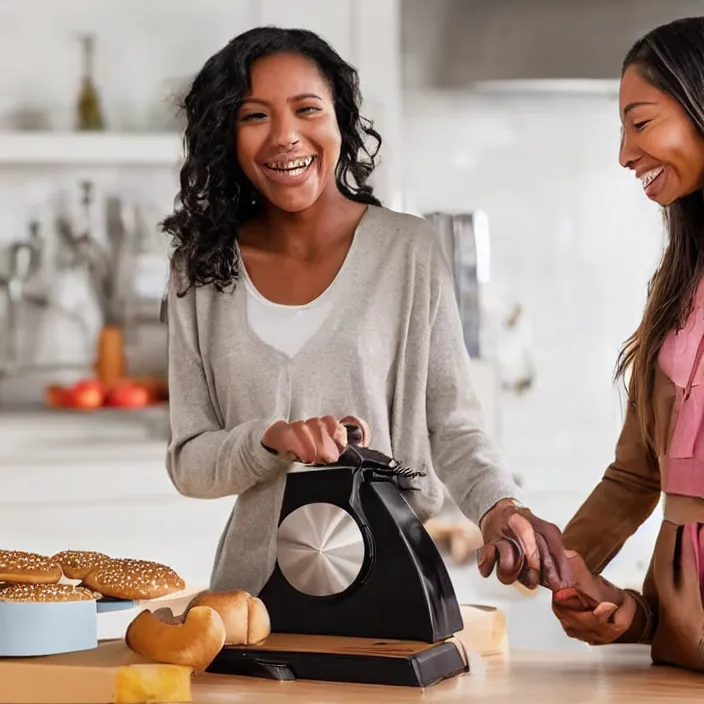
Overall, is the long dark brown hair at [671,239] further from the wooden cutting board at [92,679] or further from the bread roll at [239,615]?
the wooden cutting board at [92,679]

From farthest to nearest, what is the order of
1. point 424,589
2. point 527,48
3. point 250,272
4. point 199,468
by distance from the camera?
point 527,48, point 250,272, point 199,468, point 424,589

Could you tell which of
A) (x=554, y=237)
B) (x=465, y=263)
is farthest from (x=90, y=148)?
(x=554, y=237)

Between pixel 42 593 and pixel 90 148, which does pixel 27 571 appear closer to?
pixel 42 593

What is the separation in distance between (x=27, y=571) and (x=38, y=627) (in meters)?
0.07

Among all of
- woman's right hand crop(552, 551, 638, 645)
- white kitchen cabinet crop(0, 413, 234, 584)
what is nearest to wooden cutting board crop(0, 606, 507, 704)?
woman's right hand crop(552, 551, 638, 645)

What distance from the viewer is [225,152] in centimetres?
156

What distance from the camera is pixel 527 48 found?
371cm

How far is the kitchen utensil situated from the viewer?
1.23 metres

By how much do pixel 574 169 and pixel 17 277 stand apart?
1712 mm

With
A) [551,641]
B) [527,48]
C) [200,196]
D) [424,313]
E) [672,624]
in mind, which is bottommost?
[551,641]

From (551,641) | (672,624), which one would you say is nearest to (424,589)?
(672,624)

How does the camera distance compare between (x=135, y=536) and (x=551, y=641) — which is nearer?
(x=135, y=536)

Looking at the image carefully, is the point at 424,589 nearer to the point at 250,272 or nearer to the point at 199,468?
the point at 199,468

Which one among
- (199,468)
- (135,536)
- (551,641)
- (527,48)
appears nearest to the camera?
(199,468)
